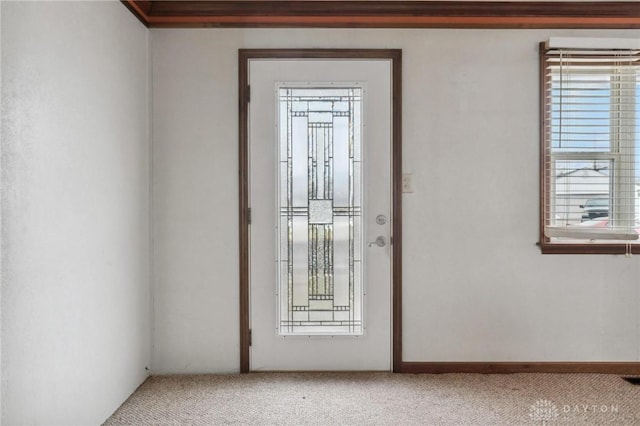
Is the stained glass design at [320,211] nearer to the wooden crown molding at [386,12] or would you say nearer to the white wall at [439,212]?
the white wall at [439,212]

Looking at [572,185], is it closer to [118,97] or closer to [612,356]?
[612,356]

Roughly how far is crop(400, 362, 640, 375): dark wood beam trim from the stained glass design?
0.52m

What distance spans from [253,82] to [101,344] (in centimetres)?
177

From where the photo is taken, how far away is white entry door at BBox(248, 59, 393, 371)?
2.72 metres

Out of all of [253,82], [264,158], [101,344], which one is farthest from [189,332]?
[253,82]

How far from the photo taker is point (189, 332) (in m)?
2.77

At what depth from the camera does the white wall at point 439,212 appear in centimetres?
275

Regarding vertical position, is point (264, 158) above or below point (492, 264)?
above

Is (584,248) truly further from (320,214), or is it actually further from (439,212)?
A: (320,214)

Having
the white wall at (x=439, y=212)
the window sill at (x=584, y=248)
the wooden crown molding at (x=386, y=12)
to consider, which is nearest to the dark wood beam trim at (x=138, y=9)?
the wooden crown molding at (x=386, y=12)

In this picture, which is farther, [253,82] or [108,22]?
[253,82]

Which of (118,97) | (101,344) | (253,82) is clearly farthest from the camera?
(253,82)

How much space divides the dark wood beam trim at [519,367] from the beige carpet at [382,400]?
44 mm

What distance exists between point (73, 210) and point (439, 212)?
82.5 inches
